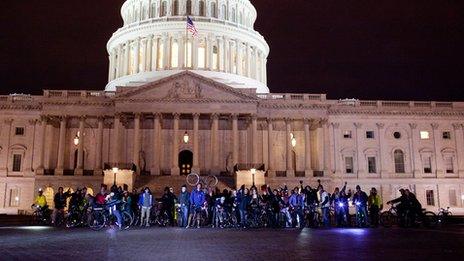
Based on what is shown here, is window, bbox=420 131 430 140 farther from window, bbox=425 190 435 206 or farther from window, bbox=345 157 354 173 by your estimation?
window, bbox=345 157 354 173

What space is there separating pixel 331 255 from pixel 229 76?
63522 mm

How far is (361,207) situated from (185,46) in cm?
5384

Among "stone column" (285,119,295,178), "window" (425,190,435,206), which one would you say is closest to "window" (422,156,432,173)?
"window" (425,190,435,206)

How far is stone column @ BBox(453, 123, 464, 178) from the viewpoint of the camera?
66.9 metres

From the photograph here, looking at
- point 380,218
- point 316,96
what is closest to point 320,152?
point 316,96

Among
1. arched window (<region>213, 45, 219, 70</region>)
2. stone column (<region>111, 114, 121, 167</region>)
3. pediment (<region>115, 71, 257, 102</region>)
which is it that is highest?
arched window (<region>213, 45, 219, 70</region>)

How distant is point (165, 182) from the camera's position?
52.9 meters

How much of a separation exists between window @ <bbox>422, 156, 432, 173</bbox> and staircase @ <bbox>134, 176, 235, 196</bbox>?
28134 mm

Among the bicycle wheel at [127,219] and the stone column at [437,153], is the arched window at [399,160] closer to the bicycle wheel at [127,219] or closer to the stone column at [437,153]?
the stone column at [437,153]

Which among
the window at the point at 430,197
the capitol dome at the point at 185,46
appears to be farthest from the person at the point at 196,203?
the window at the point at 430,197

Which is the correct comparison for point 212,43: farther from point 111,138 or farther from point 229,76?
point 111,138

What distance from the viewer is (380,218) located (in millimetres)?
30812

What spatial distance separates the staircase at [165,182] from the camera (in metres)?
51.9

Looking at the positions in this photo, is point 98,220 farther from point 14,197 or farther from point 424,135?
point 424,135
